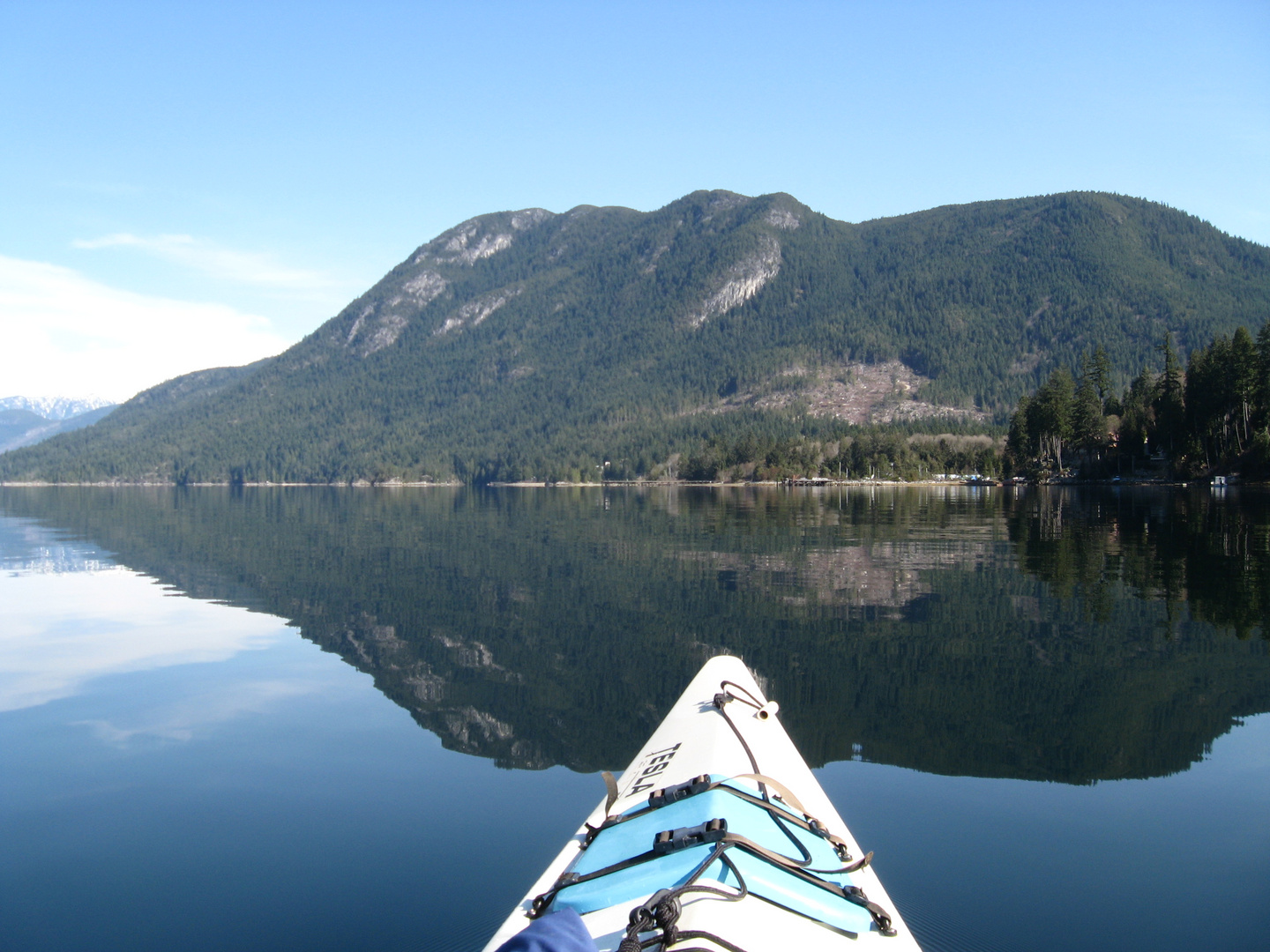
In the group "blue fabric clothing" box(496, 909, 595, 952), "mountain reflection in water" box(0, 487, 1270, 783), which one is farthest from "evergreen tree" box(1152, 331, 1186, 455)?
"blue fabric clothing" box(496, 909, 595, 952)

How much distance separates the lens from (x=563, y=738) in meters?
12.6

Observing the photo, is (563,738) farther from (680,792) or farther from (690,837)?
(690,837)

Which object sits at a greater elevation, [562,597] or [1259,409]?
[1259,409]

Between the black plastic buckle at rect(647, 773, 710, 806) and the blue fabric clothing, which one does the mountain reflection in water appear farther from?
the blue fabric clothing

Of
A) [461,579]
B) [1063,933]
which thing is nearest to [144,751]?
[1063,933]

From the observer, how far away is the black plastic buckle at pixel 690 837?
5.87 metres

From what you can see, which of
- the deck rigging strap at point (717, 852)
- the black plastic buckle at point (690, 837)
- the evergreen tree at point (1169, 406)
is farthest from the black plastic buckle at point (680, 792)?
the evergreen tree at point (1169, 406)

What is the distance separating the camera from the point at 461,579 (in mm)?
28594

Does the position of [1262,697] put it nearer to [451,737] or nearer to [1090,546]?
[451,737]

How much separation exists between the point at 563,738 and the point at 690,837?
6982 mm

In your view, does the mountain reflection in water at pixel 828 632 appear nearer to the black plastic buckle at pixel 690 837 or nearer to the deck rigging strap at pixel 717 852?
the deck rigging strap at pixel 717 852

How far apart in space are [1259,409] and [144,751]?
353 ft

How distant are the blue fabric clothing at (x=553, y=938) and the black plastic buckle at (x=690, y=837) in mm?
1305

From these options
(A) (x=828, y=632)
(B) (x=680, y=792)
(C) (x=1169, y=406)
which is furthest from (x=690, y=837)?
(C) (x=1169, y=406)
